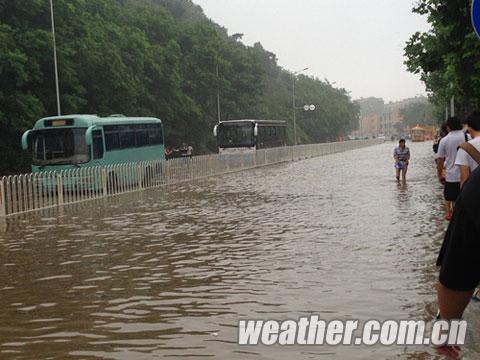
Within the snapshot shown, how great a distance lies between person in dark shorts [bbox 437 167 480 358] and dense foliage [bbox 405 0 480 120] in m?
14.0

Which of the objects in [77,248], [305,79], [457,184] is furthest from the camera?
[305,79]

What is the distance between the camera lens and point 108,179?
21.9m

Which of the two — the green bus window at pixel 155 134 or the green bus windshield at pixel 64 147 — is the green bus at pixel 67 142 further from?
the green bus window at pixel 155 134

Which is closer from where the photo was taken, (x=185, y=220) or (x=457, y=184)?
(x=457, y=184)

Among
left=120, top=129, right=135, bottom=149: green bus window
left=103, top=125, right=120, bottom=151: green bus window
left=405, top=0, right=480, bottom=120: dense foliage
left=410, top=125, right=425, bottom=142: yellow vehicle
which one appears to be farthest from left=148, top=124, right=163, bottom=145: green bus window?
left=410, top=125, right=425, bottom=142: yellow vehicle

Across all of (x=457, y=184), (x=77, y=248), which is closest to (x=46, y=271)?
(x=77, y=248)

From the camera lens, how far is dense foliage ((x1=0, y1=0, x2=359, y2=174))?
31922mm

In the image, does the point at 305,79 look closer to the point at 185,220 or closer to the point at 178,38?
the point at 178,38

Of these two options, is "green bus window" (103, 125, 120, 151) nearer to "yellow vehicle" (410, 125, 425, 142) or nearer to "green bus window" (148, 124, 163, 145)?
"green bus window" (148, 124, 163, 145)

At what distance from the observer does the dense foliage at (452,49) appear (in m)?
15.8

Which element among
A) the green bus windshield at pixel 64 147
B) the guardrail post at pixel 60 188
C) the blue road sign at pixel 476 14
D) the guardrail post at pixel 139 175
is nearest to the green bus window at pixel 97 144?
the green bus windshield at pixel 64 147

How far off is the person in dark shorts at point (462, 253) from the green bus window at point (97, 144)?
21032 mm

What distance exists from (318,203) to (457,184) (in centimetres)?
691

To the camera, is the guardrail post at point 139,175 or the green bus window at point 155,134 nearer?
the guardrail post at point 139,175
